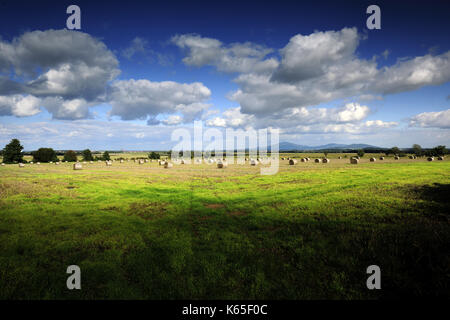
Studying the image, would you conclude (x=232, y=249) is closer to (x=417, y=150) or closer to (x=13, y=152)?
(x=13, y=152)

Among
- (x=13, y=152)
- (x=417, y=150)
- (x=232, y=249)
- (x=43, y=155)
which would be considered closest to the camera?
(x=232, y=249)

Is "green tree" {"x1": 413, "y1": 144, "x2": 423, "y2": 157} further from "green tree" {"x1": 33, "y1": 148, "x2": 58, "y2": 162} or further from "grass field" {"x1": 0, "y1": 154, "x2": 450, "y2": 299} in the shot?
"green tree" {"x1": 33, "y1": 148, "x2": 58, "y2": 162}

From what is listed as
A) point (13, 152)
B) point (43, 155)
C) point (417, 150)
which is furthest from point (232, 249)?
point (417, 150)

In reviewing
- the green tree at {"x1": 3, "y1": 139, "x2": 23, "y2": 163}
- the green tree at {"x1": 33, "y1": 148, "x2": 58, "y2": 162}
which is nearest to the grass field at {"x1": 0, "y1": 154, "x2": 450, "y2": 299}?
the green tree at {"x1": 3, "y1": 139, "x2": 23, "y2": 163}

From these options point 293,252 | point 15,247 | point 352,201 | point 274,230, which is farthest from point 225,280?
point 352,201

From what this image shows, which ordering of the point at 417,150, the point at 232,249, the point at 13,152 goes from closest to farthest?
1. the point at 232,249
2. the point at 13,152
3. the point at 417,150

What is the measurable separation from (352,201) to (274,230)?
7263 mm

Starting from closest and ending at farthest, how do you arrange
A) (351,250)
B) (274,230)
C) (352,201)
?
(351,250) → (274,230) → (352,201)

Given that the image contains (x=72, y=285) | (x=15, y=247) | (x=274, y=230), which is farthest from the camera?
(x=274, y=230)

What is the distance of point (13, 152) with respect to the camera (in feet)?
279
